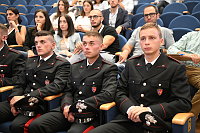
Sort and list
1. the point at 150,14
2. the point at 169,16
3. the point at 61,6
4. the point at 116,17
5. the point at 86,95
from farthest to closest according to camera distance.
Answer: the point at 169,16 → the point at 61,6 → the point at 116,17 → the point at 150,14 → the point at 86,95

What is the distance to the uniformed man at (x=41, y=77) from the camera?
2014 millimetres

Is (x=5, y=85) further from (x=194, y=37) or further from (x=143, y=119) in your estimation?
(x=194, y=37)

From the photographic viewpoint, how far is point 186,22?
11.9 ft

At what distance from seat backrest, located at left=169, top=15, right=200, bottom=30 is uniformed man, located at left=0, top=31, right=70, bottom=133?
2.12m

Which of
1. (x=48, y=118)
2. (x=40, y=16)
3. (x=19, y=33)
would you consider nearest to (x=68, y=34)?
(x=40, y=16)

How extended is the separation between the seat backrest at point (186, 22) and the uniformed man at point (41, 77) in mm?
2124

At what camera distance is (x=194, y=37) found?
2197 millimetres

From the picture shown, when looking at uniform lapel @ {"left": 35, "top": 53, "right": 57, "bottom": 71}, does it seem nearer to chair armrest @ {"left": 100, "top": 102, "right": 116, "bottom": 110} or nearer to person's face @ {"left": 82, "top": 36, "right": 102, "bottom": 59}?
person's face @ {"left": 82, "top": 36, "right": 102, "bottom": 59}

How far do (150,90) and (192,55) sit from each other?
1.90 ft

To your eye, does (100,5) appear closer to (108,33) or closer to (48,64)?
(108,33)

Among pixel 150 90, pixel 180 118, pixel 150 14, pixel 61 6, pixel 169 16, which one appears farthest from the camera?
pixel 169 16

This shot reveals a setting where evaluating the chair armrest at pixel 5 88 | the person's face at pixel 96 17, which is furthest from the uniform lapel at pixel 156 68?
the person's face at pixel 96 17

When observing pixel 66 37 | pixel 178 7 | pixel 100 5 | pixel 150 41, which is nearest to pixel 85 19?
pixel 100 5

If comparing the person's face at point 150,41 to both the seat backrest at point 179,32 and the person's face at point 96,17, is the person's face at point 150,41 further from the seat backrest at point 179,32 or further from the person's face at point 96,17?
the seat backrest at point 179,32
